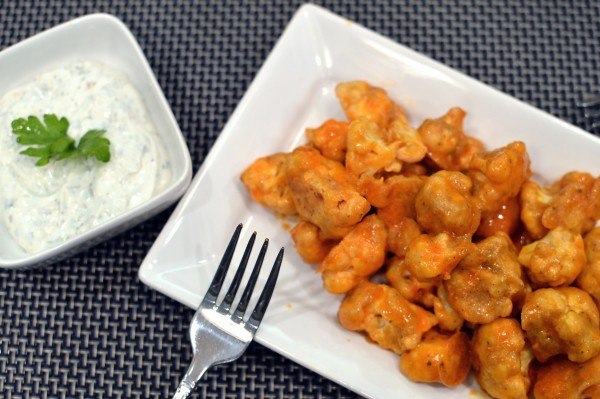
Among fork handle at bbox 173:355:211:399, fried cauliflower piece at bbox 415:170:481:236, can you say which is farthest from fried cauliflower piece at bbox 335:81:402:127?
fork handle at bbox 173:355:211:399

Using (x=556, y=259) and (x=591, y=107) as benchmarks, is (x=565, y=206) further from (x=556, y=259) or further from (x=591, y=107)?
(x=591, y=107)

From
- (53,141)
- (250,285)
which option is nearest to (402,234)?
(250,285)

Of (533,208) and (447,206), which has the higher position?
(447,206)

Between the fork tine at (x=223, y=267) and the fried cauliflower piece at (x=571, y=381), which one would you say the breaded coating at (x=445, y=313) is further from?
the fork tine at (x=223, y=267)

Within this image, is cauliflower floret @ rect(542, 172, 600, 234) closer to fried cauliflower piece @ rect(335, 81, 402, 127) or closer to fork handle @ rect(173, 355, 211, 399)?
fried cauliflower piece @ rect(335, 81, 402, 127)

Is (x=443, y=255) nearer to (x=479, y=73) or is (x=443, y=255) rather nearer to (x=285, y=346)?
(x=285, y=346)

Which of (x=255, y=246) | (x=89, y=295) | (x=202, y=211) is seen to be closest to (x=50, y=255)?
(x=89, y=295)
